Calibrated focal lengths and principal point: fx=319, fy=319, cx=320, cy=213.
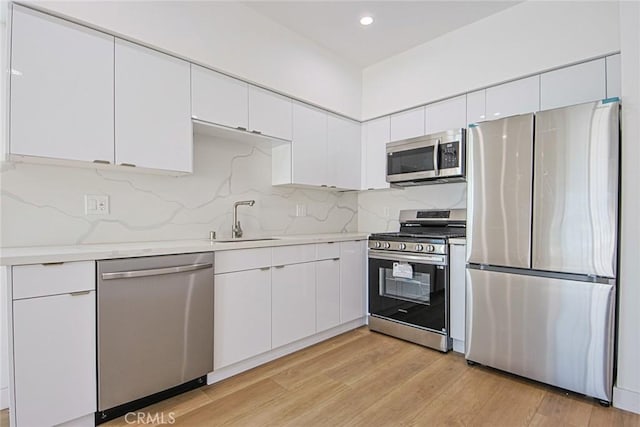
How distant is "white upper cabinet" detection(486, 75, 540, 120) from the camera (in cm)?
241

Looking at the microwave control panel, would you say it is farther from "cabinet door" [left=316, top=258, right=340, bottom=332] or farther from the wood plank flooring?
the wood plank flooring

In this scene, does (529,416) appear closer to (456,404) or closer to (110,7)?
(456,404)

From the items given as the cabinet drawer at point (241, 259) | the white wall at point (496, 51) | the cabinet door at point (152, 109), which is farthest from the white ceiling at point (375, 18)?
the cabinet drawer at point (241, 259)

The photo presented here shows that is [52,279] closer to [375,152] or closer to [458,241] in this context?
[458,241]

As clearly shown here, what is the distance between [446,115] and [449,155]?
1.45 feet

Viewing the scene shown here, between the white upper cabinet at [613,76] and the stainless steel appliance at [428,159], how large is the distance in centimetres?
92

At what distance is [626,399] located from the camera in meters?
1.76

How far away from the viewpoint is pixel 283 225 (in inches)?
123

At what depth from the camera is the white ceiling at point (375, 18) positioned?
2.45 m

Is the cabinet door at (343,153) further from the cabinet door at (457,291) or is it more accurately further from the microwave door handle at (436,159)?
the cabinet door at (457,291)

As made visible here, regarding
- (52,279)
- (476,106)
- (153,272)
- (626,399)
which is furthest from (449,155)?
(52,279)

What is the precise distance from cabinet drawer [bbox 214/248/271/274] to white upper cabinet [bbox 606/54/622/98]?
256 cm

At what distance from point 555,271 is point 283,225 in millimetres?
2156

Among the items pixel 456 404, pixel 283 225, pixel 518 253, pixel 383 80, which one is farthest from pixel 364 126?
pixel 456 404
